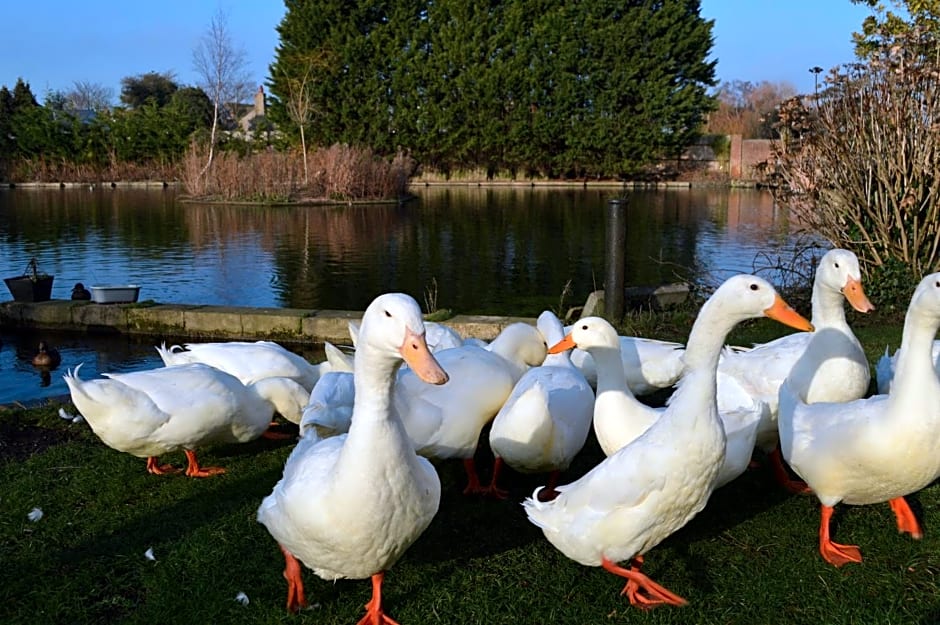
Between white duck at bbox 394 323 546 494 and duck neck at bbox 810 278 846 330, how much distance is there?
1851 mm

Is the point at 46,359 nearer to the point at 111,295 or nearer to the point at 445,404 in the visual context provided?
the point at 111,295

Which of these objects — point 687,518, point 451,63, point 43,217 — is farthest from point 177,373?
point 451,63

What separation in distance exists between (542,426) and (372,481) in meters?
1.42

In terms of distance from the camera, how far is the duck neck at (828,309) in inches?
171

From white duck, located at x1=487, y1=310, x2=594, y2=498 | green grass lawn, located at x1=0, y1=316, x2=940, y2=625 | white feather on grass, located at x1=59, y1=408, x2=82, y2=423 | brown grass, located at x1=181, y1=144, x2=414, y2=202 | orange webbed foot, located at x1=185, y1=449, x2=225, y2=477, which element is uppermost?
brown grass, located at x1=181, y1=144, x2=414, y2=202

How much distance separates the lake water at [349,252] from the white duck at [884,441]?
4.64m

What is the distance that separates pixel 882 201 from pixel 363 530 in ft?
26.0

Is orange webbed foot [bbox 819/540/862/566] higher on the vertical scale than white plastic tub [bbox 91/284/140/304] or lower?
lower

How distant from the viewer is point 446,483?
4.40m

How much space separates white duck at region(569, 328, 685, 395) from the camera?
206 inches

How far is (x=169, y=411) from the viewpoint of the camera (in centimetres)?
423

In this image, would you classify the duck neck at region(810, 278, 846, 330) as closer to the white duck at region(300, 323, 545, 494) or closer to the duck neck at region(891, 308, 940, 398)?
the duck neck at region(891, 308, 940, 398)

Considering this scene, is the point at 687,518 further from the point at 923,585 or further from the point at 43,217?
the point at 43,217

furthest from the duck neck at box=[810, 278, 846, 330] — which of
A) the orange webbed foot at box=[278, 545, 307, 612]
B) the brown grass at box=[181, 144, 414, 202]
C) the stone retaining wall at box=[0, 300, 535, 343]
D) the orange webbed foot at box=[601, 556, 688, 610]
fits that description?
the brown grass at box=[181, 144, 414, 202]
